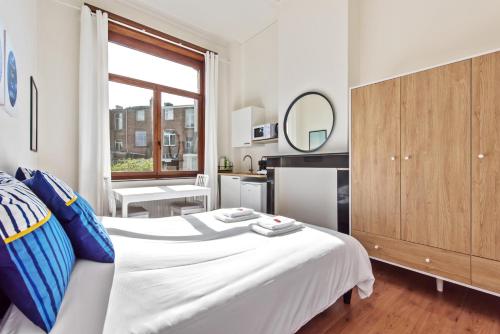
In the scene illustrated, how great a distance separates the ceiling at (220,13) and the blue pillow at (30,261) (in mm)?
3675

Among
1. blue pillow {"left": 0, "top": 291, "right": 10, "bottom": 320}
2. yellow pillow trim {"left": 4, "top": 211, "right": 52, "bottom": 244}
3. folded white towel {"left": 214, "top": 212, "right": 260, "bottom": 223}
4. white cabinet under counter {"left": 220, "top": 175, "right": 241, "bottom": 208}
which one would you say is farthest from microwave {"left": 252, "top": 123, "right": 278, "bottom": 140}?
blue pillow {"left": 0, "top": 291, "right": 10, "bottom": 320}

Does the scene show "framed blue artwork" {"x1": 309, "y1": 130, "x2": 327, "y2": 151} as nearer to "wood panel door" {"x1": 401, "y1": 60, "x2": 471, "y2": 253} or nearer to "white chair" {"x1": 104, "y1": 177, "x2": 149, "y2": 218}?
"wood panel door" {"x1": 401, "y1": 60, "x2": 471, "y2": 253}

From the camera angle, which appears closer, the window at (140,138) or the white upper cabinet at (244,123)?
the window at (140,138)

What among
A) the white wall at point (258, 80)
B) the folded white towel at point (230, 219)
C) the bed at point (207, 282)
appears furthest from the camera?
the white wall at point (258, 80)

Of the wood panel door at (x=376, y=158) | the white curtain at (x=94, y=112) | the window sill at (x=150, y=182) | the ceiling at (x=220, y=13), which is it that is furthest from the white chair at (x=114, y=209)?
the ceiling at (x=220, y=13)

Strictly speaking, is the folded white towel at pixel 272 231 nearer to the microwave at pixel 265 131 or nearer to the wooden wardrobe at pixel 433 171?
the wooden wardrobe at pixel 433 171

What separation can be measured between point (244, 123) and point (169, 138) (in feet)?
4.33

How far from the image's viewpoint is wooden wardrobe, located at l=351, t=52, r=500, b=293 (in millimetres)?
1622

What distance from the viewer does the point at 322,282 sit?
1289 millimetres

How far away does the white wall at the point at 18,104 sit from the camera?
4.40ft

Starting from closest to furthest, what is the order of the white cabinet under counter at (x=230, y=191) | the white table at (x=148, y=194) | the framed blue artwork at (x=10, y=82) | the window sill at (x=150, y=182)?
1. the framed blue artwork at (x=10, y=82)
2. the white table at (x=148, y=194)
3. the window sill at (x=150, y=182)
4. the white cabinet under counter at (x=230, y=191)

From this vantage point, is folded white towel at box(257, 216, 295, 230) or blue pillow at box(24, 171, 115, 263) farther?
folded white towel at box(257, 216, 295, 230)

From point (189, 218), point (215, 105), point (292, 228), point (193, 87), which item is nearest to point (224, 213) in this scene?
point (189, 218)

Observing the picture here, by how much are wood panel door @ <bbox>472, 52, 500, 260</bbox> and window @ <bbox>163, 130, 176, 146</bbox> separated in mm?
3761
